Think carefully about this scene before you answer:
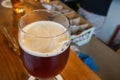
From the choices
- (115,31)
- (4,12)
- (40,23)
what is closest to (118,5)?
(115,31)

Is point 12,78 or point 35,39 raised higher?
point 35,39

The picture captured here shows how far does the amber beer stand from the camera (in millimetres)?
413

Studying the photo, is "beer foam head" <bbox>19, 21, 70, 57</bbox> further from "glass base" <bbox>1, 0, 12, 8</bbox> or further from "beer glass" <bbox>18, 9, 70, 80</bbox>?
"glass base" <bbox>1, 0, 12, 8</bbox>

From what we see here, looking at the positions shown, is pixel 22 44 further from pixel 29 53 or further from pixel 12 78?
pixel 12 78

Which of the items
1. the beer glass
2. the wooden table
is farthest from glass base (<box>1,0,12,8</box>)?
the beer glass

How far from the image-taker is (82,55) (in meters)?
1.45

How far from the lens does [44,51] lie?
0.42 meters

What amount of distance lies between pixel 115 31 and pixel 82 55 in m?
0.45

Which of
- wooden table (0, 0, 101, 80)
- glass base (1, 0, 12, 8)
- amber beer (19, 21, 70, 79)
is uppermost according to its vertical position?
amber beer (19, 21, 70, 79)

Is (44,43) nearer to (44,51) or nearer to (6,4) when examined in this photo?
(44,51)

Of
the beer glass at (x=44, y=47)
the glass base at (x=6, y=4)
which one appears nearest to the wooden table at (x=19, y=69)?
the beer glass at (x=44, y=47)

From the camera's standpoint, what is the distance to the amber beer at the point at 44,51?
0.41 meters

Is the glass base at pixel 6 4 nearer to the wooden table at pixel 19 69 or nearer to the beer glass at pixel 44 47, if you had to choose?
the wooden table at pixel 19 69

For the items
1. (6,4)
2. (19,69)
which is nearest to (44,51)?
(19,69)
